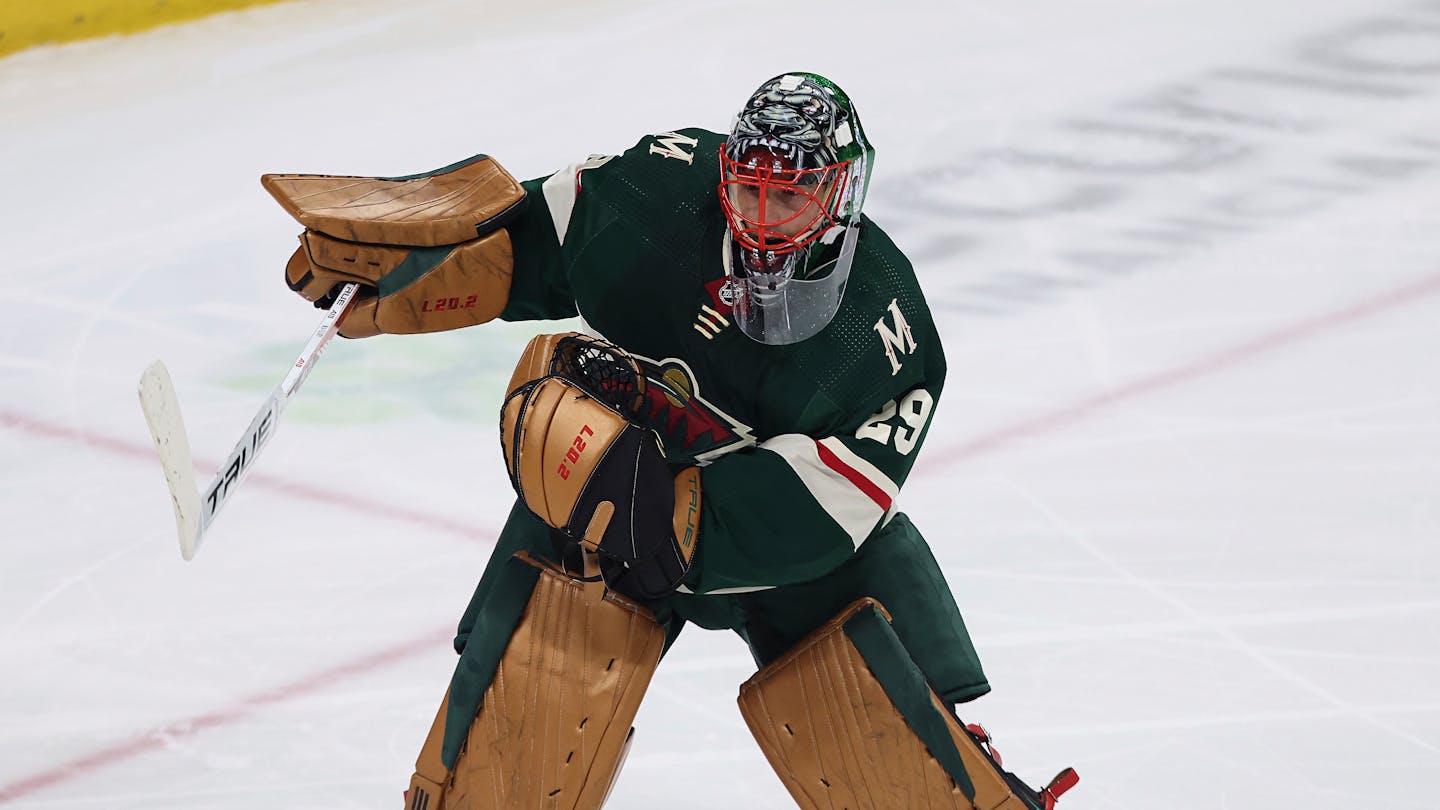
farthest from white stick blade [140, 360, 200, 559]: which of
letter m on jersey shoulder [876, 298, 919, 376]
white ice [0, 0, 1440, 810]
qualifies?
white ice [0, 0, 1440, 810]

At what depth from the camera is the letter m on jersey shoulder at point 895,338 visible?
2189 mm

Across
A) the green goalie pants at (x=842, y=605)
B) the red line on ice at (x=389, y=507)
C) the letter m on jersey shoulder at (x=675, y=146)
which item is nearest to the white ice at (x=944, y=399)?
the red line on ice at (x=389, y=507)

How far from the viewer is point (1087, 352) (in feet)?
13.1

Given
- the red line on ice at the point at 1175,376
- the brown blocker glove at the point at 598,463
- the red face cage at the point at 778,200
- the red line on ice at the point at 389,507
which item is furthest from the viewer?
the red line on ice at the point at 1175,376

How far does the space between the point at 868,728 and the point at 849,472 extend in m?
0.33

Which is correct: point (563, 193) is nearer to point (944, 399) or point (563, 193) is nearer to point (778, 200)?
point (778, 200)

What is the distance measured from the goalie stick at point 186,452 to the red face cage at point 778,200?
589 millimetres

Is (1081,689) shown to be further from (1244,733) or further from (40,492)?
(40,492)

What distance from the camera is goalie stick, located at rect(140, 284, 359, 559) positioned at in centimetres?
200

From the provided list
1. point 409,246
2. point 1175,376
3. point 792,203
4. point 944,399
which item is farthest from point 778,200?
point 1175,376

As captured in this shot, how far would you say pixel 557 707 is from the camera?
2232mm

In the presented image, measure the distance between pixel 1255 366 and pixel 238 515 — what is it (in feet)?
7.05

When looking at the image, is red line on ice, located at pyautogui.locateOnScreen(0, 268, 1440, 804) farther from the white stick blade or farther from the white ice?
the white stick blade

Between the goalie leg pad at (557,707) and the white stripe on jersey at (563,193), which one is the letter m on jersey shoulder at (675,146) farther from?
the goalie leg pad at (557,707)
